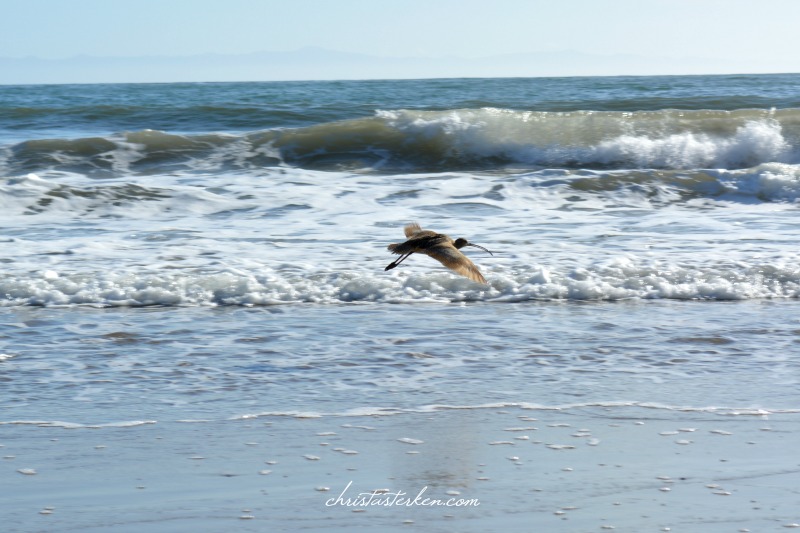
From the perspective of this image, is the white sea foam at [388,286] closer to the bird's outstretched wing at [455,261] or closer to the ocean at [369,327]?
the ocean at [369,327]

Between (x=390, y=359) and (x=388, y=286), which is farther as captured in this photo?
(x=388, y=286)

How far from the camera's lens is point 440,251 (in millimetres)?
4785

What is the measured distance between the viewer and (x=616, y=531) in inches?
118

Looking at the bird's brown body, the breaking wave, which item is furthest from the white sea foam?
the breaking wave

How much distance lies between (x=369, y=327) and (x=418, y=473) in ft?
6.51

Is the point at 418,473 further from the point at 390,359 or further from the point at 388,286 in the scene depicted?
the point at 388,286

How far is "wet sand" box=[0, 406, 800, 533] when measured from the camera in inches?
121

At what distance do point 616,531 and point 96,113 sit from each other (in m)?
14.7

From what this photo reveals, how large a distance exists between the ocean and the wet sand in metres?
0.01

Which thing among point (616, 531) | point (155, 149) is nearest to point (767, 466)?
point (616, 531)

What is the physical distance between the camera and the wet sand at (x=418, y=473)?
309cm

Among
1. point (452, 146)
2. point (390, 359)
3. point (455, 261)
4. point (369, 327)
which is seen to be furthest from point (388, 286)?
point (452, 146)

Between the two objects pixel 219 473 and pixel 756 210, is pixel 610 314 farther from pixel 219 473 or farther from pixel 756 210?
pixel 756 210

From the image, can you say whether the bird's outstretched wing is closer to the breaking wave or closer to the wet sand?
the wet sand
